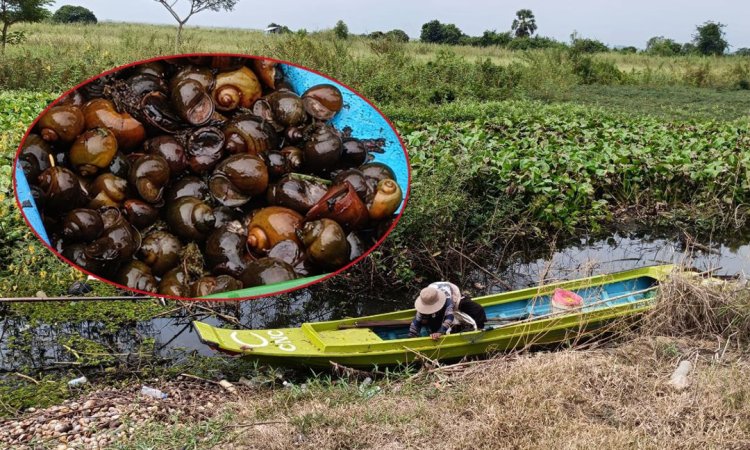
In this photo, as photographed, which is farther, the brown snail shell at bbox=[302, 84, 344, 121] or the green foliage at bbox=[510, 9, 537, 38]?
the green foliage at bbox=[510, 9, 537, 38]

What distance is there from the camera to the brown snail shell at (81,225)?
2.05m

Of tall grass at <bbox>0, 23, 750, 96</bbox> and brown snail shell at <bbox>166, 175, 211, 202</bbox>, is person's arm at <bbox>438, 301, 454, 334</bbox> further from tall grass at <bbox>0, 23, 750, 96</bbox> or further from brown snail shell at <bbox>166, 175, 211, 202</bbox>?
tall grass at <bbox>0, 23, 750, 96</bbox>

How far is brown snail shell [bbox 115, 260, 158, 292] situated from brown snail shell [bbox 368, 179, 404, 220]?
0.70 metres

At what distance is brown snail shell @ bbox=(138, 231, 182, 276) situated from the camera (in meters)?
2.15

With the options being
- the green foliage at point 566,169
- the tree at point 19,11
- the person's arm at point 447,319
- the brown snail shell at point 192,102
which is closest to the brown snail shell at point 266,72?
the brown snail shell at point 192,102

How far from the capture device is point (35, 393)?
4668 millimetres

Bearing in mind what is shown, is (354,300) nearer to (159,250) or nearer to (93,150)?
(159,250)

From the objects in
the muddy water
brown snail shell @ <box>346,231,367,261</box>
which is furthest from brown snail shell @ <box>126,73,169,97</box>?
the muddy water

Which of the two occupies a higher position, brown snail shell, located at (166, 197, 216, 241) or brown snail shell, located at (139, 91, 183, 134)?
brown snail shell, located at (139, 91, 183, 134)

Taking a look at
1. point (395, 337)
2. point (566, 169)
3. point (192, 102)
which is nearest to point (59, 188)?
point (192, 102)

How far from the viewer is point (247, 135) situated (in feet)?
7.24

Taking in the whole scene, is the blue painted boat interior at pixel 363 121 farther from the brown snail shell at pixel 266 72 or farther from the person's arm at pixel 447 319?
the person's arm at pixel 447 319

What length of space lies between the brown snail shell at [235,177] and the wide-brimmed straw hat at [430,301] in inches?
115

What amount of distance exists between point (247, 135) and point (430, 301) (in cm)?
298
